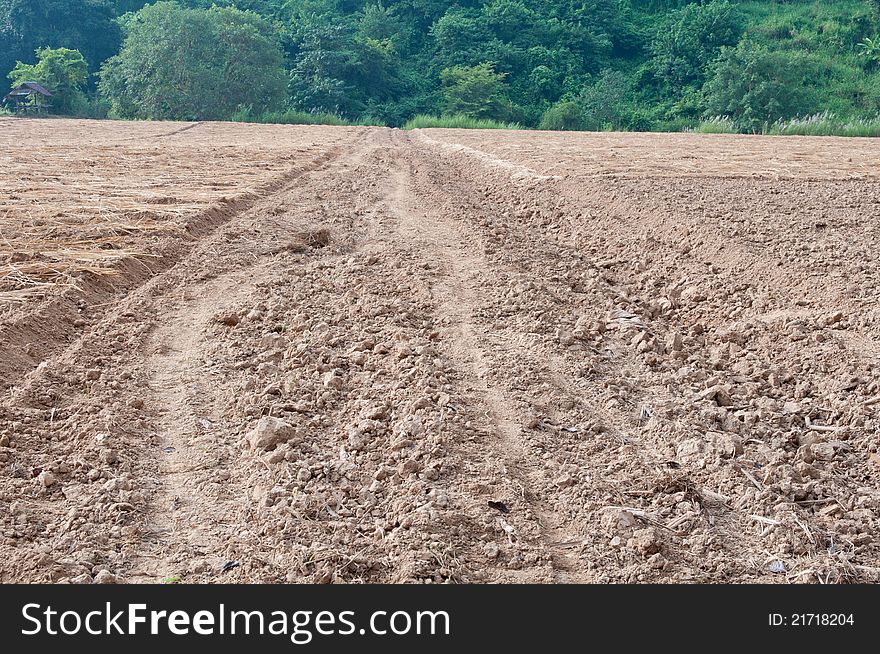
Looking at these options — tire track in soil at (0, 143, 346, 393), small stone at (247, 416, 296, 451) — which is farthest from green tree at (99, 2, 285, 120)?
small stone at (247, 416, 296, 451)

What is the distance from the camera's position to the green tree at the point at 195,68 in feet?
125

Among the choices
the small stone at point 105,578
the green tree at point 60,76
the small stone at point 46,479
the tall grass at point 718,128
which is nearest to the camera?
the small stone at point 105,578

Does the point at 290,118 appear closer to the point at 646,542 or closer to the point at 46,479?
the point at 46,479

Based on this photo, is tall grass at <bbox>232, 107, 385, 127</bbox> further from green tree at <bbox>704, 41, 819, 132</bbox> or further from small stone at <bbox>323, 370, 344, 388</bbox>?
small stone at <bbox>323, 370, 344, 388</bbox>

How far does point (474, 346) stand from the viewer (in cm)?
429

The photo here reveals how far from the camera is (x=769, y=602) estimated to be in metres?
2.28

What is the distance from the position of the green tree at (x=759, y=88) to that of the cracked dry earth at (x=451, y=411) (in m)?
30.6

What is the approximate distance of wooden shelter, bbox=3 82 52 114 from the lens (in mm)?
36906

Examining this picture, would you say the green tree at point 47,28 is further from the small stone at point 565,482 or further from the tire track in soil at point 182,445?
the small stone at point 565,482

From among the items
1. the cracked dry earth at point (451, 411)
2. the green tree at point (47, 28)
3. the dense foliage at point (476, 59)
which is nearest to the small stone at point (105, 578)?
the cracked dry earth at point (451, 411)

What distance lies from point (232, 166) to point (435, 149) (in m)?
6.20

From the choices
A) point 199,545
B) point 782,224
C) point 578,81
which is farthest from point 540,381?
point 578,81

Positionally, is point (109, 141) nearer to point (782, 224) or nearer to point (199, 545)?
point (782, 224)

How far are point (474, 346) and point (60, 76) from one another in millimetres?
42007
